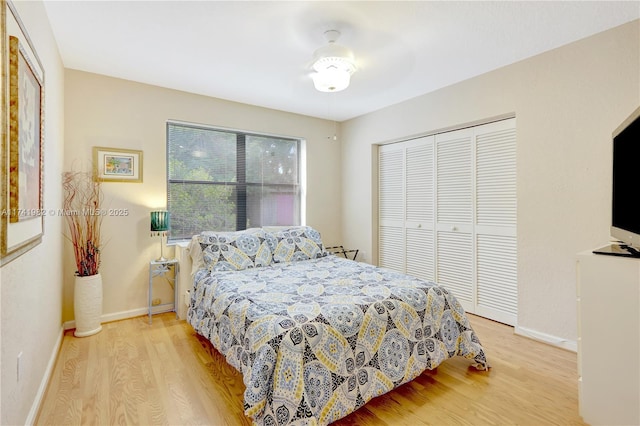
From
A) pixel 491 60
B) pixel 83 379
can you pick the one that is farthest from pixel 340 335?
pixel 491 60

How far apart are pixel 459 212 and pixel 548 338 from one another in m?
1.38

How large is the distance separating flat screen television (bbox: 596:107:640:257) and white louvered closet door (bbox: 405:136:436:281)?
6.47ft

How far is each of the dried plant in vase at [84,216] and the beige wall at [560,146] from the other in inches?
149

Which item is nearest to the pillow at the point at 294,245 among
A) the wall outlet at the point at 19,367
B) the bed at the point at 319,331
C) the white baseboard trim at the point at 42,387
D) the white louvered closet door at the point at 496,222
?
the bed at the point at 319,331

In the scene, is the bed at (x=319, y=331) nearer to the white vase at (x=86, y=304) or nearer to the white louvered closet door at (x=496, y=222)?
the white vase at (x=86, y=304)

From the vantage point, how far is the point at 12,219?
51.1 inches

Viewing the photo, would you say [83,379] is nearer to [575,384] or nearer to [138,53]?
[138,53]

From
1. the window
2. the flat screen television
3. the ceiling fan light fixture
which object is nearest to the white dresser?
the flat screen television

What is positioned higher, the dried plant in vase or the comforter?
the dried plant in vase

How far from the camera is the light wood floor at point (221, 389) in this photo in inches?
68.1

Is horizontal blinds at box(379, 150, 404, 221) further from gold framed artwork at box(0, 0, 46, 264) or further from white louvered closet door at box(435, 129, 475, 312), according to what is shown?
gold framed artwork at box(0, 0, 46, 264)

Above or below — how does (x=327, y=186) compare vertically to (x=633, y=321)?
above

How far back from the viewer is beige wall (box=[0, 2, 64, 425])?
1.33 m

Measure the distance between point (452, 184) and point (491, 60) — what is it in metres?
1.26
